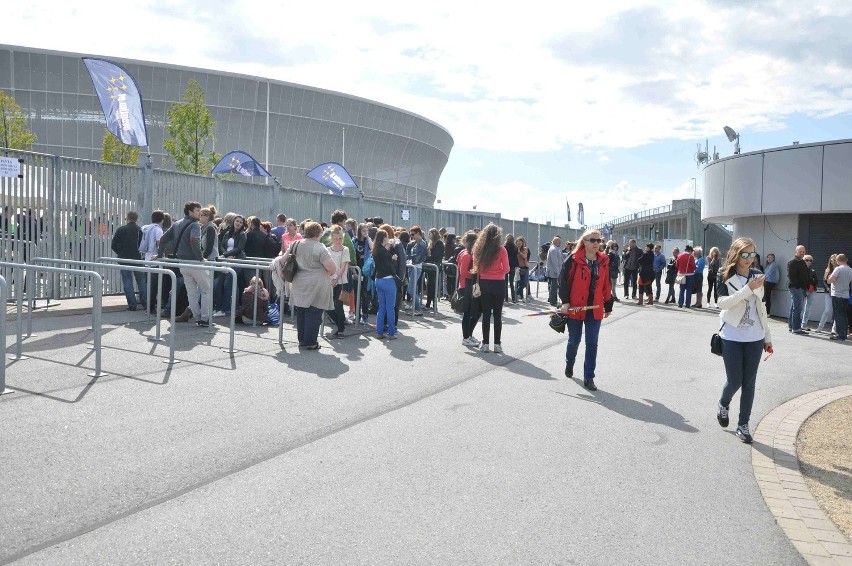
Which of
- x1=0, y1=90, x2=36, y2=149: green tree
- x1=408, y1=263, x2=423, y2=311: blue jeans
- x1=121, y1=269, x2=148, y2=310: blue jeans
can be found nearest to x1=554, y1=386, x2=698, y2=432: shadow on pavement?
x1=408, y1=263, x2=423, y2=311: blue jeans

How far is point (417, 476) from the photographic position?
530 cm

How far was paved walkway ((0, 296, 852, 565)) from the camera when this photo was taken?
13.6 ft

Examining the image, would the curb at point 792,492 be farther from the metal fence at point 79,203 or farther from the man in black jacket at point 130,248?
the man in black jacket at point 130,248

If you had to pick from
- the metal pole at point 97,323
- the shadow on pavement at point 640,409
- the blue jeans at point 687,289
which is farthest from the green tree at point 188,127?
the shadow on pavement at point 640,409

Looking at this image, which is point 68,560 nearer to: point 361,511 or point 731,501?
point 361,511

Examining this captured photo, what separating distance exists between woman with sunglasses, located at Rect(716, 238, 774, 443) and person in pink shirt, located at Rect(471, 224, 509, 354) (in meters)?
4.26

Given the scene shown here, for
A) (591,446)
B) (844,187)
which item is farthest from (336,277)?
(844,187)

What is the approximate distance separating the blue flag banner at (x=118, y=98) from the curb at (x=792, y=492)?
13.3 m

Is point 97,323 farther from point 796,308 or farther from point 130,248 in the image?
point 796,308

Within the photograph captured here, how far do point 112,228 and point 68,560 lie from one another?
39.7ft

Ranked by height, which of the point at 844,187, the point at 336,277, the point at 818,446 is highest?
the point at 844,187

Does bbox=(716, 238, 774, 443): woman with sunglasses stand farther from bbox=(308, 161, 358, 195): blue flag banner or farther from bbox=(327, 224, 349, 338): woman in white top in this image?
bbox=(308, 161, 358, 195): blue flag banner

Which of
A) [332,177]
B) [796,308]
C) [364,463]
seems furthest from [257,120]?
[364,463]

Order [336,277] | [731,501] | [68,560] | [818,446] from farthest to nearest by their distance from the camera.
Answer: [336,277] → [818,446] → [731,501] → [68,560]
